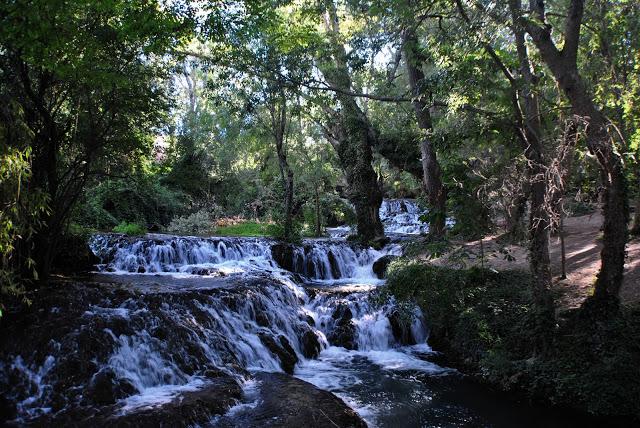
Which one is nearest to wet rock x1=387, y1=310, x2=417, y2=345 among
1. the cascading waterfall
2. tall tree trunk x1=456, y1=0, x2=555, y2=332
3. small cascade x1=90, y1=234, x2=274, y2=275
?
the cascading waterfall

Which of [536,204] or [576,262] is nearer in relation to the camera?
[536,204]

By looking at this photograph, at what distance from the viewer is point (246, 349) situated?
8188 millimetres

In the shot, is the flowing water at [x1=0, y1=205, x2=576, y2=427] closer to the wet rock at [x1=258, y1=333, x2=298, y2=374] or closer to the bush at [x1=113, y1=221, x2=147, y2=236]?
the wet rock at [x1=258, y1=333, x2=298, y2=374]

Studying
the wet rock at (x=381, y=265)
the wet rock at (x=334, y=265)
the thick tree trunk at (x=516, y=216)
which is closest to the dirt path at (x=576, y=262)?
the thick tree trunk at (x=516, y=216)

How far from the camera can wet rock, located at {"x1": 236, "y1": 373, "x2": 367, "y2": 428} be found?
18.0 feet

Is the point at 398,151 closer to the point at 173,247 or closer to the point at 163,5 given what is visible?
the point at 173,247

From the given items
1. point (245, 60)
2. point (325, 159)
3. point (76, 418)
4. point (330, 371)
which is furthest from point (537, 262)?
point (325, 159)

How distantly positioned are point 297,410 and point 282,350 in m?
2.88

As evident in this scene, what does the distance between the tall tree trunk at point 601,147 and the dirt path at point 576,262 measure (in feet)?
2.69

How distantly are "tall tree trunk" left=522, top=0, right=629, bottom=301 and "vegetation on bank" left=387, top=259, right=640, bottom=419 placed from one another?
700mm

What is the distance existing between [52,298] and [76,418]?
313 centimetres

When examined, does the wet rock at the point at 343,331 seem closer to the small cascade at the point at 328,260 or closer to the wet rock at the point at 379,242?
the small cascade at the point at 328,260

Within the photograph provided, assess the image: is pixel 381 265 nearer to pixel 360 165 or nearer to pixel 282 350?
pixel 360 165

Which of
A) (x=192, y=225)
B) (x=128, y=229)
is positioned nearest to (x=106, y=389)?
(x=128, y=229)
